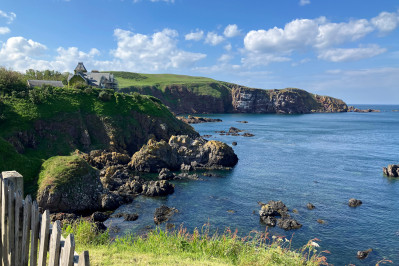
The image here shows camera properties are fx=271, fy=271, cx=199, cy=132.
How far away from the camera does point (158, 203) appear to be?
121 feet

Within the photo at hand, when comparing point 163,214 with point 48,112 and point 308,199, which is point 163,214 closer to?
point 308,199

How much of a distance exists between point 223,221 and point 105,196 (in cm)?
1544

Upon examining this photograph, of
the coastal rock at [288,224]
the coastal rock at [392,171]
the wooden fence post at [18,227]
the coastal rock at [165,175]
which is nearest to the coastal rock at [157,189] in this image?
the coastal rock at [165,175]

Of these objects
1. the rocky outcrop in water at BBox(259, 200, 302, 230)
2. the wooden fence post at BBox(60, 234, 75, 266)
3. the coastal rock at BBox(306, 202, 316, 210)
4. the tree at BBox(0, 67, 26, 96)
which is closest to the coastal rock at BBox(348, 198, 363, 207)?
the coastal rock at BBox(306, 202, 316, 210)

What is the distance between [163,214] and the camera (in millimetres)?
32656

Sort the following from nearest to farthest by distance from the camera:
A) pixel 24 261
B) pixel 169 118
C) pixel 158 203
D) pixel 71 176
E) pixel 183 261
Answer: pixel 24 261 → pixel 183 261 → pixel 71 176 → pixel 158 203 → pixel 169 118

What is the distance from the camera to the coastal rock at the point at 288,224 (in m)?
30.6

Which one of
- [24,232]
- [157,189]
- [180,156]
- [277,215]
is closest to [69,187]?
[157,189]

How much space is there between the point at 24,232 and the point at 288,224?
29749 millimetres

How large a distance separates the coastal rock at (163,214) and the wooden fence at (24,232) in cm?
2545

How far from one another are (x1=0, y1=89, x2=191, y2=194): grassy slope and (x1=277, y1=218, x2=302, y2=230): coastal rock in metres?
29.3

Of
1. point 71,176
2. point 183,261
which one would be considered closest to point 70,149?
point 71,176

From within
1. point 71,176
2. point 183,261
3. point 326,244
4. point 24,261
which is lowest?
point 326,244

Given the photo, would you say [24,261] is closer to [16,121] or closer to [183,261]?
[183,261]
